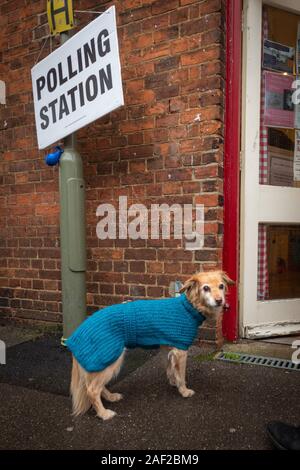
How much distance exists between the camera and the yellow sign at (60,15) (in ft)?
9.28

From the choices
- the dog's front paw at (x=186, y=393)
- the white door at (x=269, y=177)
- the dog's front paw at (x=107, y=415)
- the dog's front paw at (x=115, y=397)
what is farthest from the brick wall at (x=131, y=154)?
the dog's front paw at (x=107, y=415)

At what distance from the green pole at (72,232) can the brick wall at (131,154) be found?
0.47m

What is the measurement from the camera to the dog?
2039mm

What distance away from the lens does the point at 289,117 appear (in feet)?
11.2

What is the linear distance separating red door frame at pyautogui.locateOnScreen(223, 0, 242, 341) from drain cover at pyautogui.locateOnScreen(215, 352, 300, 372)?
11.6 inches

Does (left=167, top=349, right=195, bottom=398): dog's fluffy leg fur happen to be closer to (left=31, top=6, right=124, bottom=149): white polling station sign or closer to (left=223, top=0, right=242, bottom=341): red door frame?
(left=223, top=0, right=242, bottom=341): red door frame

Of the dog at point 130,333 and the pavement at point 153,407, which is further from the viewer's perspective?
the dog at point 130,333

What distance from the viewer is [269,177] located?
133 inches

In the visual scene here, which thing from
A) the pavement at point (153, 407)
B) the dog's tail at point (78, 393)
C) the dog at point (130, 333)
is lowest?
the pavement at point (153, 407)

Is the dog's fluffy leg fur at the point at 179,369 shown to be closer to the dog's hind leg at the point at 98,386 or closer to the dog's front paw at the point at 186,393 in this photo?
the dog's front paw at the point at 186,393

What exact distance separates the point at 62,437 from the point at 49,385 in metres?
0.67

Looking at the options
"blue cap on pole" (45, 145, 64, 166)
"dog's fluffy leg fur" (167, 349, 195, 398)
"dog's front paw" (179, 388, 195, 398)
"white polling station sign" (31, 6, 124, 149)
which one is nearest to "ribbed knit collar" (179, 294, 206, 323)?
"dog's fluffy leg fur" (167, 349, 195, 398)

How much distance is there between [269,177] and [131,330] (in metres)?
2.09

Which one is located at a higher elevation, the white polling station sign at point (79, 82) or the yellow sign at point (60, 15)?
the yellow sign at point (60, 15)
